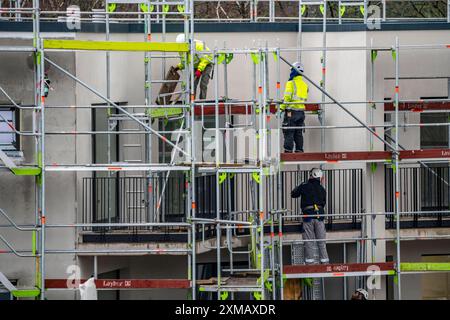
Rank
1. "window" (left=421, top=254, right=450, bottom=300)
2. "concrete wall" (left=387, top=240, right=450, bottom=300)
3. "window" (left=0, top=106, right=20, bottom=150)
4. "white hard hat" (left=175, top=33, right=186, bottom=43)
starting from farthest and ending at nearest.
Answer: "window" (left=421, top=254, right=450, bottom=300) < "concrete wall" (left=387, top=240, right=450, bottom=300) < "white hard hat" (left=175, top=33, right=186, bottom=43) < "window" (left=0, top=106, right=20, bottom=150)

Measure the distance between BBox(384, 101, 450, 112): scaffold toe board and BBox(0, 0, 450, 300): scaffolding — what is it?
2 centimetres

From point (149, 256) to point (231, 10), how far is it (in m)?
20.1

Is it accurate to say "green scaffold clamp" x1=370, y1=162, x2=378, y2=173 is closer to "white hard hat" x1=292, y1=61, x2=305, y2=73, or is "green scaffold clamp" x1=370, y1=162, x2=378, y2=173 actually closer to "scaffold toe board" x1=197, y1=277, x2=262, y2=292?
"white hard hat" x1=292, y1=61, x2=305, y2=73

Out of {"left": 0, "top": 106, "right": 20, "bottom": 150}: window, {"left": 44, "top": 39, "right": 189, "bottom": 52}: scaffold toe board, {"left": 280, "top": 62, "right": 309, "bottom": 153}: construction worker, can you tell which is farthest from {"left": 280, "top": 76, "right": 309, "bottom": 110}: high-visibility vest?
{"left": 0, "top": 106, "right": 20, "bottom": 150}: window

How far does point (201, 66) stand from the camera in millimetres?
32875

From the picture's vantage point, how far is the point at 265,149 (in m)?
32.0

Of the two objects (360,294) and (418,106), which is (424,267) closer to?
(360,294)

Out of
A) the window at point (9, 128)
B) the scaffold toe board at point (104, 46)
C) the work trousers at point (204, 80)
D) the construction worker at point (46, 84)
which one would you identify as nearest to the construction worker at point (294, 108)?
the work trousers at point (204, 80)

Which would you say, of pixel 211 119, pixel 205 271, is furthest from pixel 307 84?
pixel 205 271

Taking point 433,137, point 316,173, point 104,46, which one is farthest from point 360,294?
point 104,46

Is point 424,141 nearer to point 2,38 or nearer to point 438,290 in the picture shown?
point 438,290

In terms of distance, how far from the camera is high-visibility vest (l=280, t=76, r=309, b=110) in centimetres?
3316

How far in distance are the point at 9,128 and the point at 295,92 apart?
5420 millimetres
